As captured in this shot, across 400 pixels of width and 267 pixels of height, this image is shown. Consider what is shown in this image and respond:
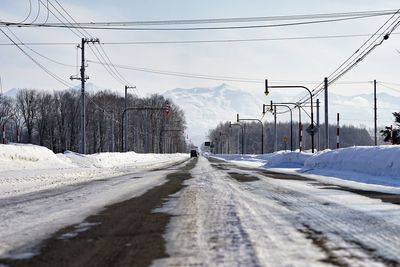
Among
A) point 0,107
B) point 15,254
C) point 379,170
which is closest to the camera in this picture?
point 15,254

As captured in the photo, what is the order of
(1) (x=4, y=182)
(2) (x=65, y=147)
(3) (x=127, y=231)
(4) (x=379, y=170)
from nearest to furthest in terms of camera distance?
(3) (x=127, y=231), (1) (x=4, y=182), (4) (x=379, y=170), (2) (x=65, y=147)

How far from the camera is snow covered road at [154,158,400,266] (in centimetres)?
594

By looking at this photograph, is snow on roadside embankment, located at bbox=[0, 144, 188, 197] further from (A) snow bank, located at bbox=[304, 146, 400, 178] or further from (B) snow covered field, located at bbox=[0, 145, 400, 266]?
(A) snow bank, located at bbox=[304, 146, 400, 178]

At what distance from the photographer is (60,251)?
6.50 m

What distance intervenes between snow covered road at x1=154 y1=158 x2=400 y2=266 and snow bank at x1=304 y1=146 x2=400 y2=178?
956cm

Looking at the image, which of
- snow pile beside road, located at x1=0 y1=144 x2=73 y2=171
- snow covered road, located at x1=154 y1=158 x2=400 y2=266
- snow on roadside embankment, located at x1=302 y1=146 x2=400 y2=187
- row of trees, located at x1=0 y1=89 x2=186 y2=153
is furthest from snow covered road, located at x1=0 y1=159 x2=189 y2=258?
row of trees, located at x1=0 y1=89 x2=186 y2=153

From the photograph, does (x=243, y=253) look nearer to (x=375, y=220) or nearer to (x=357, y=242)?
(x=357, y=242)

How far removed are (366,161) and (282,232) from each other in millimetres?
18210

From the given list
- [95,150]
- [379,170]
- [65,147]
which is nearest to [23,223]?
[379,170]

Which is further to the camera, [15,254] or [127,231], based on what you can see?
[127,231]

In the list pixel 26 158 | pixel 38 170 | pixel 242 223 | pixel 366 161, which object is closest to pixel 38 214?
pixel 242 223

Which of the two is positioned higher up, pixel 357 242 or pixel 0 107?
pixel 0 107

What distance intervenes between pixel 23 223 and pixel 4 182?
11.5 m

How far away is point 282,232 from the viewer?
25.2 ft
